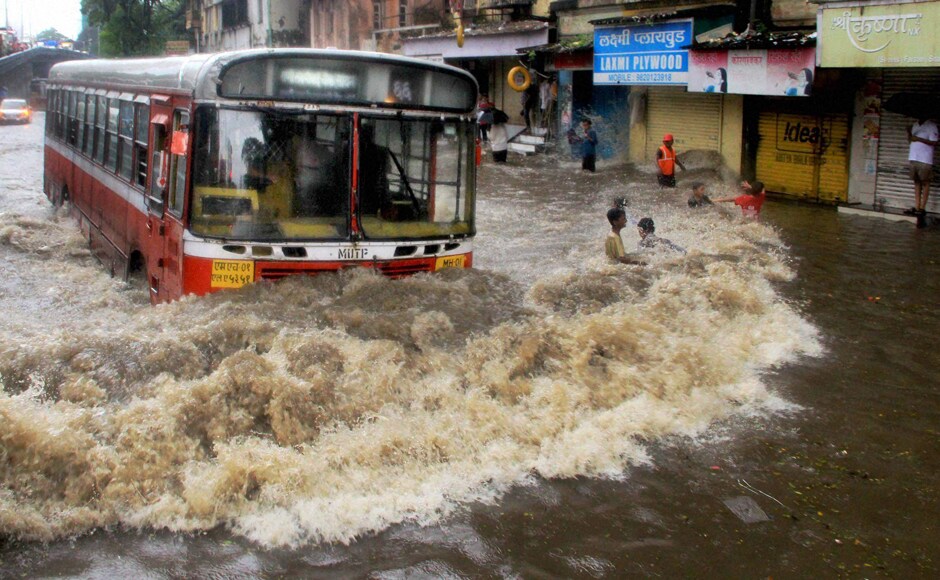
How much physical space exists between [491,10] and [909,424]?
2478 centimetres

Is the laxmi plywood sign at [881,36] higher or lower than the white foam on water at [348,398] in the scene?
higher

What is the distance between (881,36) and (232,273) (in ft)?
34.3

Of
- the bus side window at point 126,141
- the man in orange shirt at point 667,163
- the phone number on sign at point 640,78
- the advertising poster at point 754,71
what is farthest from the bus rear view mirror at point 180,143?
the phone number on sign at point 640,78

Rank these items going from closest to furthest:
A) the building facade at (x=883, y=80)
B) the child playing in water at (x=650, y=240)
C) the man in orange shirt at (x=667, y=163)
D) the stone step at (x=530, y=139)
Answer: the child playing in water at (x=650, y=240), the building facade at (x=883, y=80), the man in orange shirt at (x=667, y=163), the stone step at (x=530, y=139)

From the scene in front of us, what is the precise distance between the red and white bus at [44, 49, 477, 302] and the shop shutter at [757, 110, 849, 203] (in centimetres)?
1061

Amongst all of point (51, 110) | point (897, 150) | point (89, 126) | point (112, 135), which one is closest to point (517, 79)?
point (897, 150)

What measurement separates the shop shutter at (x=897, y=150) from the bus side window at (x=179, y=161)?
11873 mm

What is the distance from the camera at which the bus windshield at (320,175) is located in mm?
7129

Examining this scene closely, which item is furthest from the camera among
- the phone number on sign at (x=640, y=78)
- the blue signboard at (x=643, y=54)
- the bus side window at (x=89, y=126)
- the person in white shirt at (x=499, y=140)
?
the person in white shirt at (x=499, y=140)

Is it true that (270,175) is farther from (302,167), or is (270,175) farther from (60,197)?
(60,197)

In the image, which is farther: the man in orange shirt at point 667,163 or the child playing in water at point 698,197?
the man in orange shirt at point 667,163

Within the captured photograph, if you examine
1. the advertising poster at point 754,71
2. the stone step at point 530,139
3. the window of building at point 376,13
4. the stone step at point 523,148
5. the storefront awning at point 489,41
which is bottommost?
the stone step at point 523,148

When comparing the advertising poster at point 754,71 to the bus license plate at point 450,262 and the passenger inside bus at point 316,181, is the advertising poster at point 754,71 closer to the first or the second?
the bus license plate at point 450,262

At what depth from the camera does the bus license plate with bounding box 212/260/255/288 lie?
720 centimetres
